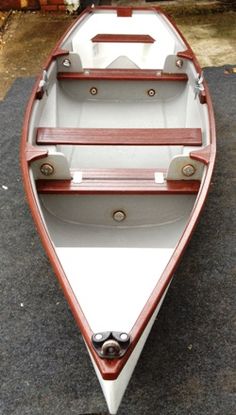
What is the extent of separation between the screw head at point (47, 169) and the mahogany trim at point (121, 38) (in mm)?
1845

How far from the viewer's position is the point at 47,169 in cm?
242

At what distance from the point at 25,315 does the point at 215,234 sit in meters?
1.23

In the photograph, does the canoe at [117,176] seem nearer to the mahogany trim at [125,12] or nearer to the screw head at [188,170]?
the screw head at [188,170]

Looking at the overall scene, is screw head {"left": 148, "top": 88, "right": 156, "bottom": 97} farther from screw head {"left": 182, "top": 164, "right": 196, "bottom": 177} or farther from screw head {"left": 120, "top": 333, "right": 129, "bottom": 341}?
screw head {"left": 120, "top": 333, "right": 129, "bottom": 341}

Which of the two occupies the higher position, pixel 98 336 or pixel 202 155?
pixel 202 155

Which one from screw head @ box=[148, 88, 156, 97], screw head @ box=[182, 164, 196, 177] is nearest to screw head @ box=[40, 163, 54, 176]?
screw head @ box=[182, 164, 196, 177]

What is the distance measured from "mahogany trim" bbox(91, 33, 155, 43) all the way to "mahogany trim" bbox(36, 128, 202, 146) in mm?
1475

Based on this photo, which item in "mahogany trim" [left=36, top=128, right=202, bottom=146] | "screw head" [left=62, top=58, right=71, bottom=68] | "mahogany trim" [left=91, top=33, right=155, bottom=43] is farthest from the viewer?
"mahogany trim" [left=91, top=33, right=155, bottom=43]

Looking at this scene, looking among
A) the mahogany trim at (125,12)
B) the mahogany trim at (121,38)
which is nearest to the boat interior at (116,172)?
the mahogany trim at (121,38)

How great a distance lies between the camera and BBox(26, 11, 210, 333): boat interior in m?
2.19

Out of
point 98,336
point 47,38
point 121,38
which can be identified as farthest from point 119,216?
point 47,38

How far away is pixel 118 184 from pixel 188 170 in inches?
14.7

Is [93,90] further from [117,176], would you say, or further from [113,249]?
[113,249]

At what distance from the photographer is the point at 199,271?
8.53ft
